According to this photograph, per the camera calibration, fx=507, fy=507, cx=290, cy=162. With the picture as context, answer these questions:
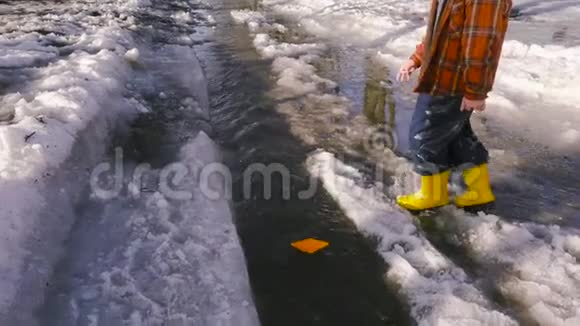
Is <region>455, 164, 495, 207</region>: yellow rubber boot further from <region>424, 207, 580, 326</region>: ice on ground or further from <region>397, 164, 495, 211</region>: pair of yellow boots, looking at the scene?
<region>424, 207, 580, 326</region>: ice on ground

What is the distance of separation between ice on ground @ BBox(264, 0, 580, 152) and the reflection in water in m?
0.37

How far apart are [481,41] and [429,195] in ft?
3.81

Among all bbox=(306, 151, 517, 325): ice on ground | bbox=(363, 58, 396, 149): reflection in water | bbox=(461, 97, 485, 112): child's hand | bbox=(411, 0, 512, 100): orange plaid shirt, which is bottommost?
bbox=(306, 151, 517, 325): ice on ground

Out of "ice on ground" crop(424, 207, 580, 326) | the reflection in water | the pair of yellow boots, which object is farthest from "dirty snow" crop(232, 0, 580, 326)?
the reflection in water

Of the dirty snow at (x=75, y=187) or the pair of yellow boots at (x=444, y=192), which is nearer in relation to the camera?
the dirty snow at (x=75, y=187)

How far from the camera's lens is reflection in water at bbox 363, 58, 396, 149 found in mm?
4952

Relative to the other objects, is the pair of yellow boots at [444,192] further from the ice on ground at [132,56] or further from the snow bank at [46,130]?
the ice on ground at [132,56]

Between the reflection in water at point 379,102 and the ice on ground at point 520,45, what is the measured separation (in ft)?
1.21

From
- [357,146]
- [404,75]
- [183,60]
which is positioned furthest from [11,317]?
[183,60]

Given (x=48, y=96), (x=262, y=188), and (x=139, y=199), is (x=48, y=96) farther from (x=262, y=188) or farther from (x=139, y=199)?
(x=262, y=188)

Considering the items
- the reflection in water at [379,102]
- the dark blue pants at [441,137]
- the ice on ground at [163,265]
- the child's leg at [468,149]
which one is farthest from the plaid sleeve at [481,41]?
the ice on ground at [163,265]

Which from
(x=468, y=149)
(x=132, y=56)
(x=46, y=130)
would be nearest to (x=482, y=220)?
(x=468, y=149)

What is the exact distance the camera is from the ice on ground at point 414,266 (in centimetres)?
264

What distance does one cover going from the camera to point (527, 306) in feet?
8.87
